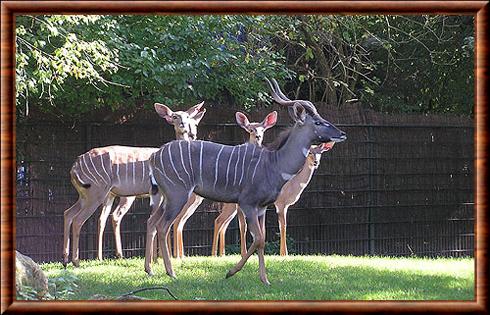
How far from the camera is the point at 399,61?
14.5 meters

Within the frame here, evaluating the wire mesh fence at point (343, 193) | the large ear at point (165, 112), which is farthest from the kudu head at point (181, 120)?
the wire mesh fence at point (343, 193)

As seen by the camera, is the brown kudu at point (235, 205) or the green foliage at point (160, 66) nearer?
the brown kudu at point (235, 205)

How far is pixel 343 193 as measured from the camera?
39.8ft

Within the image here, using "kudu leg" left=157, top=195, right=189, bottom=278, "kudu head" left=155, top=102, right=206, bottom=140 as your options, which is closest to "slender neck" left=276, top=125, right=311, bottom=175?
"kudu leg" left=157, top=195, right=189, bottom=278

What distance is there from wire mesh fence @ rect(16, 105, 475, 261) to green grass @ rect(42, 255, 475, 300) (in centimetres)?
213

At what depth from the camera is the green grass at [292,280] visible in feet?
21.3

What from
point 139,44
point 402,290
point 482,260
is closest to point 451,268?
point 402,290

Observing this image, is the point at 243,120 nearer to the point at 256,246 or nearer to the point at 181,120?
the point at 181,120

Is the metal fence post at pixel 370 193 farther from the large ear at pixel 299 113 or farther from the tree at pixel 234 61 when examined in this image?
the large ear at pixel 299 113

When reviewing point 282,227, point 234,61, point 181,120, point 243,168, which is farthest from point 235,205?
point 234,61

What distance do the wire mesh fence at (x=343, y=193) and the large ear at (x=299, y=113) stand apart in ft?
13.2

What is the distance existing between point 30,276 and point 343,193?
6791 mm

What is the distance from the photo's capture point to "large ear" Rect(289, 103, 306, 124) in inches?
287

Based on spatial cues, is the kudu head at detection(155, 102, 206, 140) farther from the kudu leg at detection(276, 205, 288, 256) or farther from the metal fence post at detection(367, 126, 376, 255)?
the metal fence post at detection(367, 126, 376, 255)
